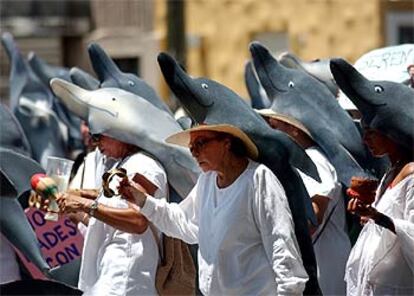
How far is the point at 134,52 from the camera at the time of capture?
25.7m

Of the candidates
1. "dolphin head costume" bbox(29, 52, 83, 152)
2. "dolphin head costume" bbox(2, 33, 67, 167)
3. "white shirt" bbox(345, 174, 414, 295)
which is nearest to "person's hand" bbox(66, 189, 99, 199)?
"white shirt" bbox(345, 174, 414, 295)

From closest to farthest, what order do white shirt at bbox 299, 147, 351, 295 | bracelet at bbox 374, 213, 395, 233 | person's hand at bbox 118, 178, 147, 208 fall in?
bracelet at bbox 374, 213, 395, 233 < person's hand at bbox 118, 178, 147, 208 < white shirt at bbox 299, 147, 351, 295

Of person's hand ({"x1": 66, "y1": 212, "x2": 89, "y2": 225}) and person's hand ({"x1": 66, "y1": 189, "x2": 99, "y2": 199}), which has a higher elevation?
person's hand ({"x1": 66, "y1": 189, "x2": 99, "y2": 199})

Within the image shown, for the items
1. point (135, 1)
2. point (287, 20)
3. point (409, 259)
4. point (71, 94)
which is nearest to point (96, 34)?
point (135, 1)

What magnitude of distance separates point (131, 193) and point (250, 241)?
22.2 inches

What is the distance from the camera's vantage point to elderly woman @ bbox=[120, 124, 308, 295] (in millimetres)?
6348

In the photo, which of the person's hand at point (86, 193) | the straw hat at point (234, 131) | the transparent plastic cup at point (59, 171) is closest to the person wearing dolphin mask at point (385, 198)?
the straw hat at point (234, 131)

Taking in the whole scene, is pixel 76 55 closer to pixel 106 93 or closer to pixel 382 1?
pixel 382 1

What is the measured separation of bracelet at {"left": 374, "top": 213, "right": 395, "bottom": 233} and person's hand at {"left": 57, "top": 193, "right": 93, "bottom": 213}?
1291mm

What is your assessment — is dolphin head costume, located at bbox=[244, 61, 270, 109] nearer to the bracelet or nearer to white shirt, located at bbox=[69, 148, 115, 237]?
white shirt, located at bbox=[69, 148, 115, 237]

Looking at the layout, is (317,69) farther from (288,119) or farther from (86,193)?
(86,193)

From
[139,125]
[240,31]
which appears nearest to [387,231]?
[139,125]

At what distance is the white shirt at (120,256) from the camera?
702 centimetres

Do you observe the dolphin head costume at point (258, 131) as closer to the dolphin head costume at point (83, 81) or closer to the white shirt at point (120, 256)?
the white shirt at point (120, 256)
